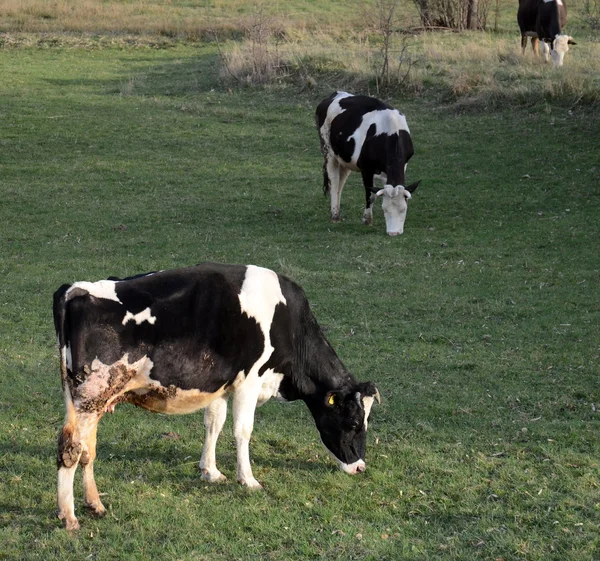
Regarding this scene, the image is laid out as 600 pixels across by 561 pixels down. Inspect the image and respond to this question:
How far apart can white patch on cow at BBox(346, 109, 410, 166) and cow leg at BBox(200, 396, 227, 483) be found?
30.2ft

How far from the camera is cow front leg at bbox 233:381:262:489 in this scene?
686cm

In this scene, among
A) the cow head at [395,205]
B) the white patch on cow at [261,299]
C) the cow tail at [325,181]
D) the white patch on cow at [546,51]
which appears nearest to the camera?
the white patch on cow at [261,299]

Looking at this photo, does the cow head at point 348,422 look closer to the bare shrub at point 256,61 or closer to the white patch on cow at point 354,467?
the white patch on cow at point 354,467

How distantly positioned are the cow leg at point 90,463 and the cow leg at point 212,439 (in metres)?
0.88

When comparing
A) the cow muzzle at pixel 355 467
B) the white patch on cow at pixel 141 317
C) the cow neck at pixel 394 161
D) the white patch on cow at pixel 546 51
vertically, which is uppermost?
the white patch on cow at pixel 546 51

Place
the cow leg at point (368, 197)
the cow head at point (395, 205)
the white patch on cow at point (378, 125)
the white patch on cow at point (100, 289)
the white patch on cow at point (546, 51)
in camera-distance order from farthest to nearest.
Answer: the white patch on cow at point (546, 51) → the cow leg at point (368, 197) → the white patch on cow at point (378, 125) → the cow head at point (395, 205) → the white patch on cow at point (100, 289)

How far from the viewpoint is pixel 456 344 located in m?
10.4

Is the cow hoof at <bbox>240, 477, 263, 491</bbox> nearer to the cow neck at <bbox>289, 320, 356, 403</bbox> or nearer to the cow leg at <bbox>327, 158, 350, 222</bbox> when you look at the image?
the cow neck at <bbox>289, 320, 356, 403</bbox>

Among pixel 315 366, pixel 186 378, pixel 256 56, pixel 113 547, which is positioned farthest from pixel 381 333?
pixel 256 56

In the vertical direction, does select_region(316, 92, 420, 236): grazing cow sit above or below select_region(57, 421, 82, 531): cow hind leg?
above

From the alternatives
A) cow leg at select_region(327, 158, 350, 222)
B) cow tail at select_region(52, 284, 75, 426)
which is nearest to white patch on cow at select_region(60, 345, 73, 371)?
cow tail at select_region(52, 284, 75, 426)

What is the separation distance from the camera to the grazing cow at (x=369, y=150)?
15320 mm

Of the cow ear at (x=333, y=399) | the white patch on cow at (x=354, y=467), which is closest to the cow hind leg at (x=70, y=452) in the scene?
the cow ear at (x=333, y=399)

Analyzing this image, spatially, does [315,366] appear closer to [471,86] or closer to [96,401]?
[96,401]
